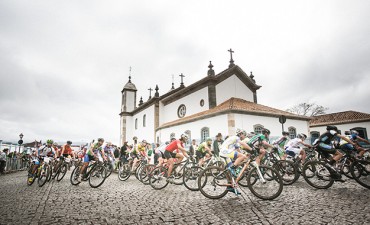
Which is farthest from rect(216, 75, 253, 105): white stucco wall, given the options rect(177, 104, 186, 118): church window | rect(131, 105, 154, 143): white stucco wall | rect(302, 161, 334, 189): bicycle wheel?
rect(302, 161, 334, 189): bicycle wheel

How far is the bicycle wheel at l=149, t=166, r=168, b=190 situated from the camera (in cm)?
719

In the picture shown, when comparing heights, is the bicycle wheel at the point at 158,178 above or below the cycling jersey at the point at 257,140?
below

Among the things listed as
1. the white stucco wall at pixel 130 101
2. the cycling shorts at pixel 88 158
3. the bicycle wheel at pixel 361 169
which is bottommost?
the bicycle wheel at pixel 361 169

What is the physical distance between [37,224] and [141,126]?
28.4 m

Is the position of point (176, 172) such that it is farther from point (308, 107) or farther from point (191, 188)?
point (308, 107)

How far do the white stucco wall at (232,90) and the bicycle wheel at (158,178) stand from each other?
44.8 feet

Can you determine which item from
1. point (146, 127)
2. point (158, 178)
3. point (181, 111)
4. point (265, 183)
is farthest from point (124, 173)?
point (146, 127)

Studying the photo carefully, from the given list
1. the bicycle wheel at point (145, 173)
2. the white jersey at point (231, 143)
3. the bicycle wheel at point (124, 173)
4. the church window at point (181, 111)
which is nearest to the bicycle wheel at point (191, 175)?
the bicycle wheel at point (145, 173)

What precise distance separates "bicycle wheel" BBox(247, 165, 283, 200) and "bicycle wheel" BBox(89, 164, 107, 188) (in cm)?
547

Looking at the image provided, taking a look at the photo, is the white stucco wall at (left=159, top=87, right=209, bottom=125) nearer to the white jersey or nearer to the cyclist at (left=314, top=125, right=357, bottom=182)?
the cyclist at (left=314, top=125, right=357, bottom=182)

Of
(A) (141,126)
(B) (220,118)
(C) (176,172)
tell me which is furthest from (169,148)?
(A) (141,126)

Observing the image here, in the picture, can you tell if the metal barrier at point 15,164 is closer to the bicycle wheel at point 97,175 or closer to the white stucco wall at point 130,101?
the bicycle wheel at point 97,175

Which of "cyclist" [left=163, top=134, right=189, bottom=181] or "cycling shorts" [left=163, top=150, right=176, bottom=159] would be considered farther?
"cycling shorts" [left=163, top=150, right=176, bottom=159]

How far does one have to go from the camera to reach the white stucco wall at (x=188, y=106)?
2112 centimetres
